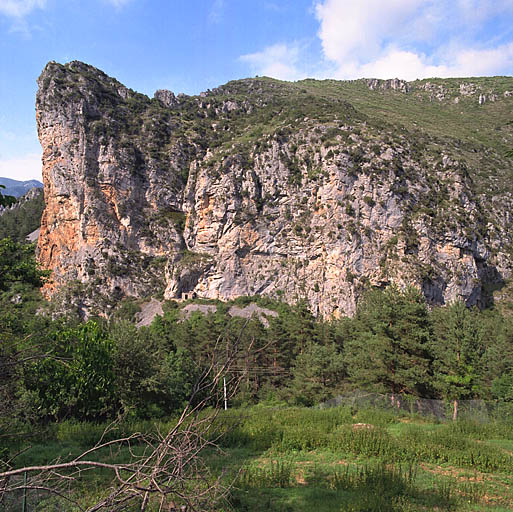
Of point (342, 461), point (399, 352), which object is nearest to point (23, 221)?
point (399, 352)

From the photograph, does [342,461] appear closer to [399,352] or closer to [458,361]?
[399,352]

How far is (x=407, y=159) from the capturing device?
58031 millimetres

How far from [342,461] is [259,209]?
55017mm

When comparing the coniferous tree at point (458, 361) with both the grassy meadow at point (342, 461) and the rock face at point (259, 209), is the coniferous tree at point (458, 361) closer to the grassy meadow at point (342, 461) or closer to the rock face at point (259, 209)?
the grassy meadow at point (342, 461)

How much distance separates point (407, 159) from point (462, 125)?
57977 mm

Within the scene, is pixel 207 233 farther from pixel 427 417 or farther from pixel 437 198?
pixel 427 417

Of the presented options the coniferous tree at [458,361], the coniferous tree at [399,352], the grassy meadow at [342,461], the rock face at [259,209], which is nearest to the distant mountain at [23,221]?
the rock face at [259,209]

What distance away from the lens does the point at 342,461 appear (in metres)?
9.24

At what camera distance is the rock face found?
171 ft

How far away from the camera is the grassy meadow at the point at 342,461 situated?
21.2 feet

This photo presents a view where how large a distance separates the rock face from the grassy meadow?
39.5 meters

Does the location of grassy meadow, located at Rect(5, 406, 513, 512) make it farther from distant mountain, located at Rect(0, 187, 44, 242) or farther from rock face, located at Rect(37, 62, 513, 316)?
distant mountain, located at Rect(0, 187, 44, 242)

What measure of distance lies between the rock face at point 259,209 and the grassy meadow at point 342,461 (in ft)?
130

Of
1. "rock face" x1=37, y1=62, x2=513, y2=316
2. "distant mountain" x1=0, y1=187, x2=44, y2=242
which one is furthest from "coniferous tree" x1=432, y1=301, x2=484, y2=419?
"distant mountain" x1=0, y1=187, x2=44, y2=242
